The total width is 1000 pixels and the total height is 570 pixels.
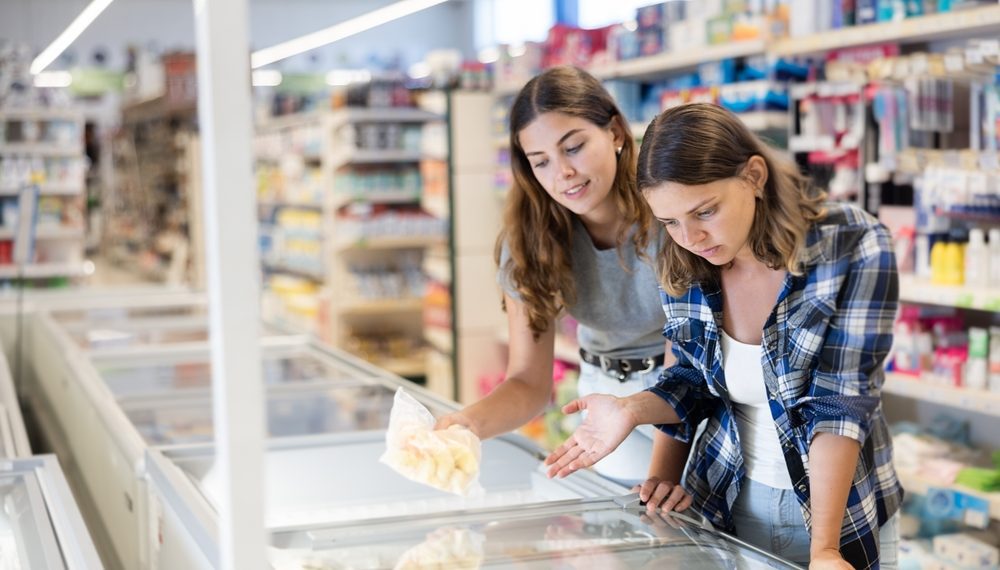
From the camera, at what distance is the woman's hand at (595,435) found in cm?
213

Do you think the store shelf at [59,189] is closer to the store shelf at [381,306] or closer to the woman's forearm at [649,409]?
the store shelf at [381,306]

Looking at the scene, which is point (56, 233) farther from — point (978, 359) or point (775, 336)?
point (775, 336)

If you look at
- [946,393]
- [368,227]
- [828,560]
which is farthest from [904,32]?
[368,227]

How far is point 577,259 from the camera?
253cm

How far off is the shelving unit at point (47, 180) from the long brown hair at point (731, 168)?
29.1 feet

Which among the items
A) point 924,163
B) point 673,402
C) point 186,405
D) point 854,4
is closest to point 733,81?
point 854,4

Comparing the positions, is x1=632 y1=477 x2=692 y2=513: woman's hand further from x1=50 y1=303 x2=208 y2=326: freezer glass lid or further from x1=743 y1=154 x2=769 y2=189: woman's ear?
x1=50 y1=303 x2=208 y2=326: freezer glass lid

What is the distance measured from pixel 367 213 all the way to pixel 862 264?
725cm

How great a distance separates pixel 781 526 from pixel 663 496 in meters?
0.23

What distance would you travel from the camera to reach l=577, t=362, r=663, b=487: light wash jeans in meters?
2.61

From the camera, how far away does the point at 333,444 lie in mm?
3109

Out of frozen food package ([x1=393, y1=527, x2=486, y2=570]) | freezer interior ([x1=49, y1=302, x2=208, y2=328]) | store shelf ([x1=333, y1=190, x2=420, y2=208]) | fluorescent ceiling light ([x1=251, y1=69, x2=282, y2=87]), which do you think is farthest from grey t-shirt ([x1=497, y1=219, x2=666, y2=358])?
fluorescent ceiling light ([x1=251, y1=69, x2=282, y2=87])

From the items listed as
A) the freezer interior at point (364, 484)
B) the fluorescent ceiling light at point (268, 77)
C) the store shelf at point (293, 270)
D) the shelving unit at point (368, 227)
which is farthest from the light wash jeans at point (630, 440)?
the fluorescent ceiling light at point (268, 77)

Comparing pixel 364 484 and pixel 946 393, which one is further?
pixel 946 393
